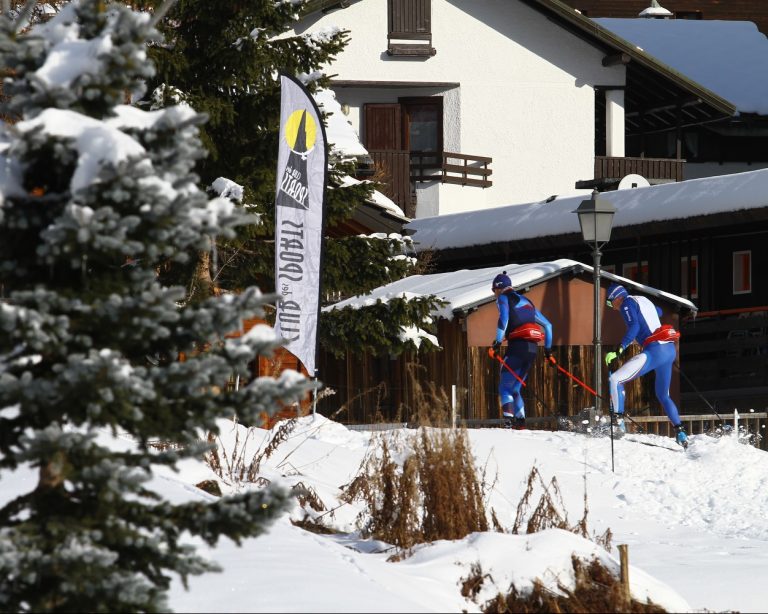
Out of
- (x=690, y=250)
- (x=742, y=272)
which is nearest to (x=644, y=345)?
(x=690, y=250)

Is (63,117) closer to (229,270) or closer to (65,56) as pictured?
(65,56)

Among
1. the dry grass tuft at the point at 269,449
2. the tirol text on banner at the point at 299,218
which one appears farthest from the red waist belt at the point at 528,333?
the dry grass tuft at the point at 269,449

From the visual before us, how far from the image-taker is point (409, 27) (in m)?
33.6

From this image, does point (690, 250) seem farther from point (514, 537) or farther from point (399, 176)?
point (514, 537)

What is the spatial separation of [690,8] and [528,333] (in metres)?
33.8

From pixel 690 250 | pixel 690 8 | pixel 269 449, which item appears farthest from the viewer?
pixel 690 8

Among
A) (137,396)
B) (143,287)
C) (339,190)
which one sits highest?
(339,190)

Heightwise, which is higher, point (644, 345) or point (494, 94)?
point (494, 94)

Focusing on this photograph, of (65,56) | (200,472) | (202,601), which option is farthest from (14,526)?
(200,472)

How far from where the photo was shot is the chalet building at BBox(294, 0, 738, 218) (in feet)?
110

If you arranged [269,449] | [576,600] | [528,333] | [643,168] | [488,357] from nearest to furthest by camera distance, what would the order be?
[576,600], [269,449], [528,333], [488,357], [643,168]

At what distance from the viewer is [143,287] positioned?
5.35 metres

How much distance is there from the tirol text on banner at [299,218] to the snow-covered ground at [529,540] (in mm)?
992

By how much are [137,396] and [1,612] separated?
0.93 meters
